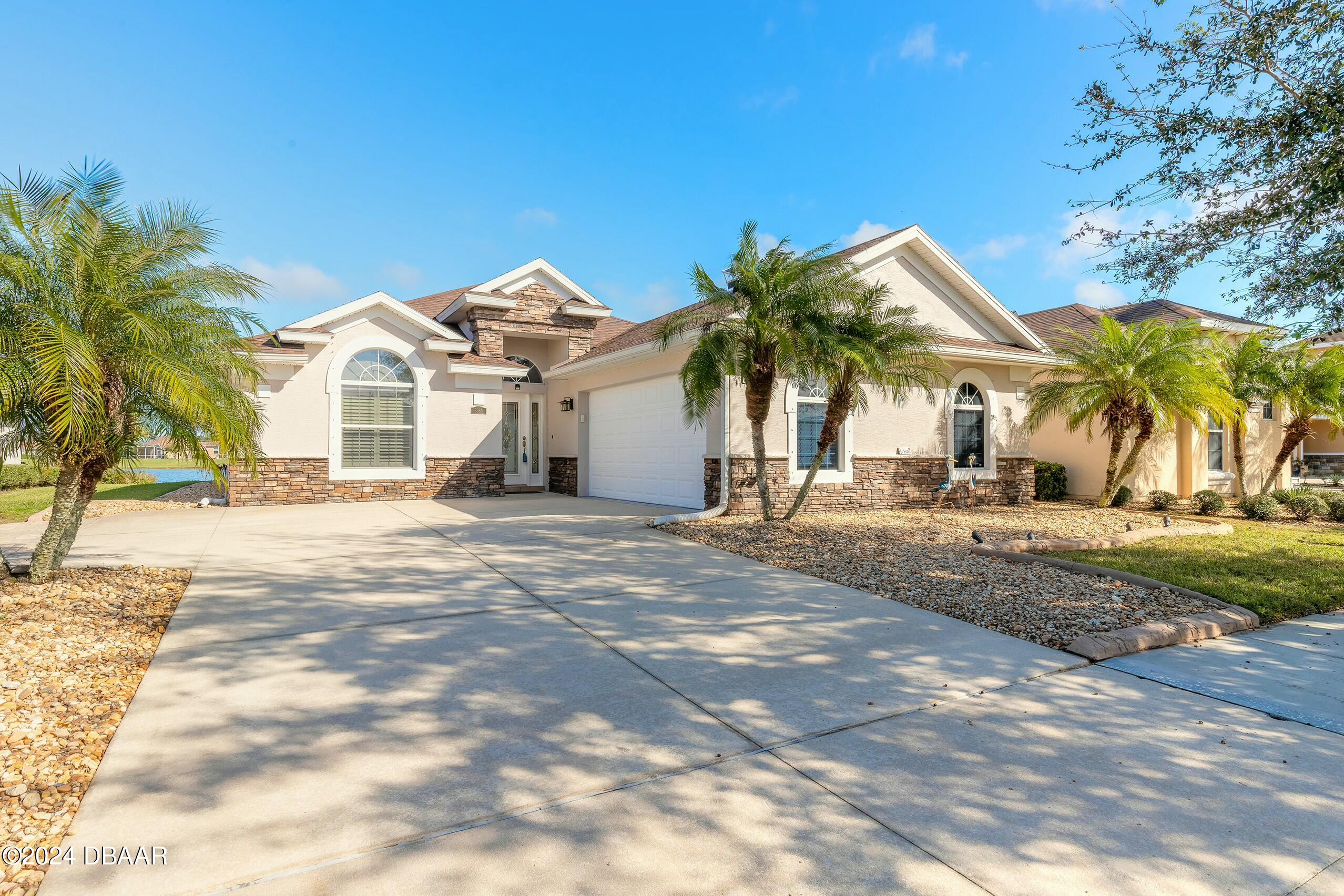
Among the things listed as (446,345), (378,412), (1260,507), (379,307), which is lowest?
(1260,507)

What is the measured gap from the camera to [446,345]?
50.0 feet

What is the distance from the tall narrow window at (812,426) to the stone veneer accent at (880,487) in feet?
1.47

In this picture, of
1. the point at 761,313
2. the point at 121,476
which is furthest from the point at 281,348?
the point at 761,313

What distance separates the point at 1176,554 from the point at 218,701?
10.4 metres

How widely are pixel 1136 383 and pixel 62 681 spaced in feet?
52.4

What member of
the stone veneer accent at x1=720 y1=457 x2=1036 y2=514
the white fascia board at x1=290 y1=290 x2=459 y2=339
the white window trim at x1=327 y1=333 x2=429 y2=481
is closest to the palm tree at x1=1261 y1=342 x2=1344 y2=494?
the stone veneer accent at x1=720 y1=457 x2=1036 y2=514

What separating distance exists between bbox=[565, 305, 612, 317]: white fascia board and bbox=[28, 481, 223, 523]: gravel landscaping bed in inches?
366

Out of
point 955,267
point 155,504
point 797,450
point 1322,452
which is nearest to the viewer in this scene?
point 797,450

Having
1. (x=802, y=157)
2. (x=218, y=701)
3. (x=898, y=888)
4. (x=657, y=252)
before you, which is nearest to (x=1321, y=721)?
(x=898, y=888)

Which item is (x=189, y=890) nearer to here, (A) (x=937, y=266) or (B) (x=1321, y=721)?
(B) (x=1321, y=721)

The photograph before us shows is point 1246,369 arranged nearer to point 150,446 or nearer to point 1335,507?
point 1335,507

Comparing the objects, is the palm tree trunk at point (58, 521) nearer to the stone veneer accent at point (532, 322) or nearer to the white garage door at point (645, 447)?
the white garage door at point (645, 447)

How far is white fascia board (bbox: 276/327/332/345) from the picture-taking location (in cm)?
1365

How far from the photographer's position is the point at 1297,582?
7.31 metres
